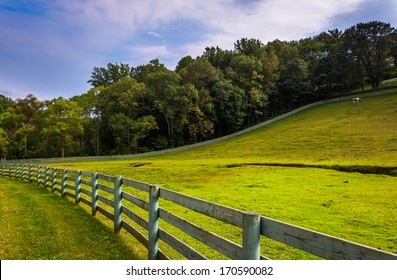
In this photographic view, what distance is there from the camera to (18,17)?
961cm

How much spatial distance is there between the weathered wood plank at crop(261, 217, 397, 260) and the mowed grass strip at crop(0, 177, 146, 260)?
371 cm

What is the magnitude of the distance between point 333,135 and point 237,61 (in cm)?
3541

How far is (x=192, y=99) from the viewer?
61.3 meters

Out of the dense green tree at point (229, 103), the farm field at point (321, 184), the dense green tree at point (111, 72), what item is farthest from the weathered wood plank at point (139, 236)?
the dense green tree at point (111, 72)

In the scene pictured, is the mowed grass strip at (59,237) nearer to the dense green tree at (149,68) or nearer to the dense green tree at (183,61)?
the dense green tree at (149,68)

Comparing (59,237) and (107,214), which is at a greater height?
(107,214)

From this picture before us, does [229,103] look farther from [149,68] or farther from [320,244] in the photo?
[320,244]

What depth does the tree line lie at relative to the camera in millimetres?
58500

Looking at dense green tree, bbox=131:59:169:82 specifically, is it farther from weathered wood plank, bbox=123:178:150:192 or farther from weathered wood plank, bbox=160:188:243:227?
weathered wood plank, bbox=160:188:243:227

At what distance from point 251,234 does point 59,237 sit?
18.0 feet

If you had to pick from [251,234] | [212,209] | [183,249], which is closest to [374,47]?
[183,249]

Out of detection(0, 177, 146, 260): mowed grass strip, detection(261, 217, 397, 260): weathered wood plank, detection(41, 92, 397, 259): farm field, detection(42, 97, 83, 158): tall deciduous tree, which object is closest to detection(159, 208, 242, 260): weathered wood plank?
detection(261, 217, 397, 260): weathered wood plank

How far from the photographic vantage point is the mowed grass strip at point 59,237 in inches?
243
